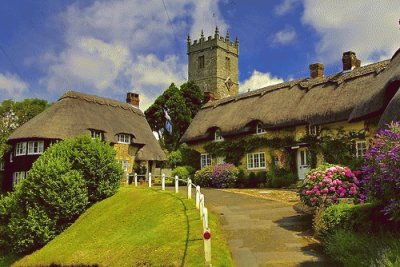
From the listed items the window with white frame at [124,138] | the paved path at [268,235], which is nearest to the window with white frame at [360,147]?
the paved path at [268,235]

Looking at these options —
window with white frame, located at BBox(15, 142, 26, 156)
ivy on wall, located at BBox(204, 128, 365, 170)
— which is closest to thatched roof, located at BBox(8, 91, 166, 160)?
window with white frame, located at BBox(15, 142, 26, 156)

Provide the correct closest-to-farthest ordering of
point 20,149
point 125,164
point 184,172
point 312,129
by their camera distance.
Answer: point 312,129 → point 20,149 → point 184,172 → point 125,164

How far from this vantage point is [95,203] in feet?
72.5

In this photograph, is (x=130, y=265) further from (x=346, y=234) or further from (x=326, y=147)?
(x=326, y=147)

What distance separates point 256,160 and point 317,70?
8.68 metres

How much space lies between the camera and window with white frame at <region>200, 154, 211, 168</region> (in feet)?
109

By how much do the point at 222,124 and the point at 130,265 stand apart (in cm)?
2163

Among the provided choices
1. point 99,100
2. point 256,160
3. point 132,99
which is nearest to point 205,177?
point 256,160

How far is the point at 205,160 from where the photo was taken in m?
33.7

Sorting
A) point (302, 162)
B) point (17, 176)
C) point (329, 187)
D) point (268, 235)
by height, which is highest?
point (302, 162)

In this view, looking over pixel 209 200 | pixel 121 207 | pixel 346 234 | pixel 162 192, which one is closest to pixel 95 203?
pixel 121 207

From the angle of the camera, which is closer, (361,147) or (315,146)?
(361,147)

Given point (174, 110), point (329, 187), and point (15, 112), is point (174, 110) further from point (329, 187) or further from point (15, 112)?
point (329, 187)

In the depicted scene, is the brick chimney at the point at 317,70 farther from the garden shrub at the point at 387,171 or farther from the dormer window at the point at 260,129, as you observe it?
the garden shrub at the point at 387,171
